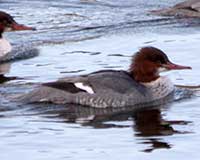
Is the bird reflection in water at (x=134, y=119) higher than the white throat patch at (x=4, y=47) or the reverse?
the reverse

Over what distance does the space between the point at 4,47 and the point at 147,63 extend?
4.39 metres

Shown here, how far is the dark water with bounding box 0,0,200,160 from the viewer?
1175cm

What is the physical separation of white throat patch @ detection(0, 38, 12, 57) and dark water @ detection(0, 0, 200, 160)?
0.52m

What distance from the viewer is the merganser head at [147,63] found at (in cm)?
1474

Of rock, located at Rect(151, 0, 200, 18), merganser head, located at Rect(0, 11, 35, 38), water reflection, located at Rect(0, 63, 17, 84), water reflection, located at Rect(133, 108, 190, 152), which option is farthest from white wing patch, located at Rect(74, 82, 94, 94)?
rock, located at Rect(151, 0, 200, 18)

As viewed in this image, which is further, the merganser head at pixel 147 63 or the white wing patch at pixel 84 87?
the merganser head at pixel 147 63

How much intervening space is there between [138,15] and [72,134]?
956 cm

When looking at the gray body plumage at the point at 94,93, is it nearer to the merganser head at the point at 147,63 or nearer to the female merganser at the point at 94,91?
the female merganser at the point at 94,91

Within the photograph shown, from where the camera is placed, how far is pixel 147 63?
14773 mm

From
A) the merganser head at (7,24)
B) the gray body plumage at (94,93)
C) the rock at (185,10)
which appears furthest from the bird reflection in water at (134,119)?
the rock at (185,10)

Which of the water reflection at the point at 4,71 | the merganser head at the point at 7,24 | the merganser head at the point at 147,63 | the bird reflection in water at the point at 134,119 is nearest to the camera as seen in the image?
the bird reflection in water at the point at 134,119

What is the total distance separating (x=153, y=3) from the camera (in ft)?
77.3

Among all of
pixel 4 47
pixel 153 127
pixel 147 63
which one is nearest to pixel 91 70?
pixel 147 63

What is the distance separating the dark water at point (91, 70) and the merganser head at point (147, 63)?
0.63m
